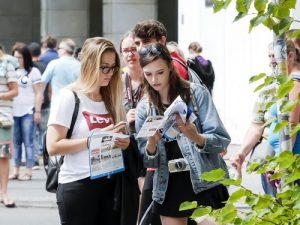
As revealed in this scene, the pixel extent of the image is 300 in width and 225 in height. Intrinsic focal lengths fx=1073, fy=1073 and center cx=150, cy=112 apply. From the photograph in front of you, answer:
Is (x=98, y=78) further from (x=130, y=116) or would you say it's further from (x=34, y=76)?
(x=34, y=76)

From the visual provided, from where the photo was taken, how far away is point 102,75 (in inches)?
255

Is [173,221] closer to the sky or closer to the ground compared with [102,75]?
closer to the ground

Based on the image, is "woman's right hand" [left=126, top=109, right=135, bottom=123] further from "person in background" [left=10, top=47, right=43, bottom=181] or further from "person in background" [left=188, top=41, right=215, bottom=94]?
"person in background" [left=10, top=47, right=43, bottom=181]

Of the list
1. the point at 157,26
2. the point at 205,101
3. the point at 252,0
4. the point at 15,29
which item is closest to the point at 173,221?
the point at 205,101

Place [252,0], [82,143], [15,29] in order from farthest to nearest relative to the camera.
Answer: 1. [15,29]
2. [82,143]
3. [252,0]

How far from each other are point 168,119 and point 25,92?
29.8ft

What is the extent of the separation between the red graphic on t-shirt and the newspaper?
15cm

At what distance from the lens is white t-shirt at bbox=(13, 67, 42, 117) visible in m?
14.7

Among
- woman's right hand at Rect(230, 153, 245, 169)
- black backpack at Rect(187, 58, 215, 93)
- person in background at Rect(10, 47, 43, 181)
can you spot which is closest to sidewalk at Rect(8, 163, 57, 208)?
person in background at Rect(10, 47, 43, 181)

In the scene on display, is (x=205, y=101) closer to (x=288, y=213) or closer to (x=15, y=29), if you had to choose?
(x=288, y=213)

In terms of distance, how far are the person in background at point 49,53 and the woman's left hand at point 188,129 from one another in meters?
11.2

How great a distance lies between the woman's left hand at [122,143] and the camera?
647 centimetres

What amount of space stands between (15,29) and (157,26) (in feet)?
68.0

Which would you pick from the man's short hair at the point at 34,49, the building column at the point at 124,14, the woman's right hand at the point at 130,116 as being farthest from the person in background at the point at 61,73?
the woman's right hand at the point at 130,116
